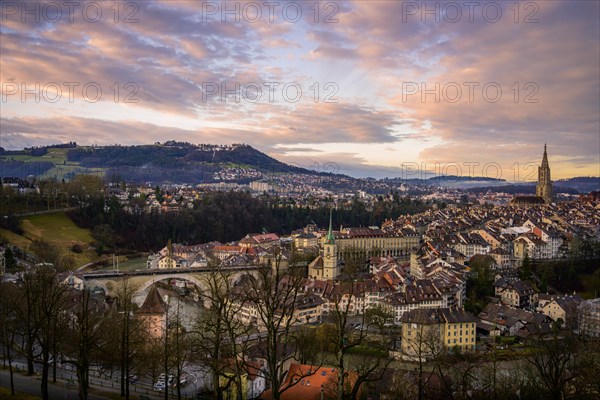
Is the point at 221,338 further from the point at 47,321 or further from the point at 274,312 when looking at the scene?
the point at 47,321

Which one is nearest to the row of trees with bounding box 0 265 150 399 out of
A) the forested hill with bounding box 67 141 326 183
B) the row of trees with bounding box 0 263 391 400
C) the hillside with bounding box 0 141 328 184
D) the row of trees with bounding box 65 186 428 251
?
the row of trees with bounding box 0 263 391 400

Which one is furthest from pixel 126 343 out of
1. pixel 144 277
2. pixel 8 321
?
pixel 144 277

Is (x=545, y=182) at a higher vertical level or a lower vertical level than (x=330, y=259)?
higher

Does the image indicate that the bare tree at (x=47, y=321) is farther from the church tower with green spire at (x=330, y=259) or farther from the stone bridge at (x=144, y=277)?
the church tower with green spire at (x=330, y=259)

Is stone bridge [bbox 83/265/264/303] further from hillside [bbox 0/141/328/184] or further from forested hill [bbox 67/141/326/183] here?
forested hill [bbox 67/141/326/183]

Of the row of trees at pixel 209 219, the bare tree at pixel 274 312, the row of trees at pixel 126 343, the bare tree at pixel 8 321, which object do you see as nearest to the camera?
the bare tree at pixel 274 312

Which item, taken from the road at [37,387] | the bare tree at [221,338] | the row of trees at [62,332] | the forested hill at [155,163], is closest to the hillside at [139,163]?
the forested hill at [155,163]

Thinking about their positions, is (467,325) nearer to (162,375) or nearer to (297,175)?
(162,375)
